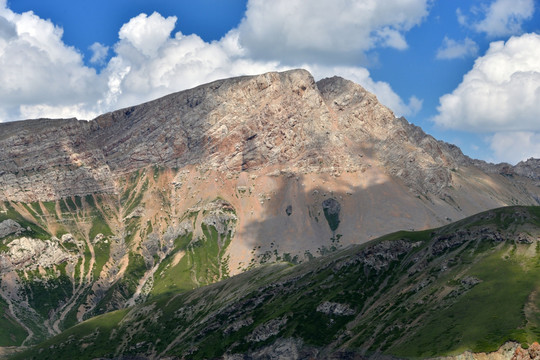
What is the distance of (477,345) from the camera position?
19562cm

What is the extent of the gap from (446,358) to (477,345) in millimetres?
11640

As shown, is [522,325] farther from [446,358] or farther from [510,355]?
[446,358]

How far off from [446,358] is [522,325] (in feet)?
98.9

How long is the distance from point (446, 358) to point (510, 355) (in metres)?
21.2

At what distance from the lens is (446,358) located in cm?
19650

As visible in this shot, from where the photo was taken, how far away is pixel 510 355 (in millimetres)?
186375

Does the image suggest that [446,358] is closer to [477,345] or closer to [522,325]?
[477,345]

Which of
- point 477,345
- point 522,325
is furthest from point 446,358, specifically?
point 522,325

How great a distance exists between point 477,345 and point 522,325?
18.8m

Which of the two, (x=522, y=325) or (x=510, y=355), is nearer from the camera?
(x=510, y=355)

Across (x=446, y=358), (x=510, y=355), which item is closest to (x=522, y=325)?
(x=510, y=355)
